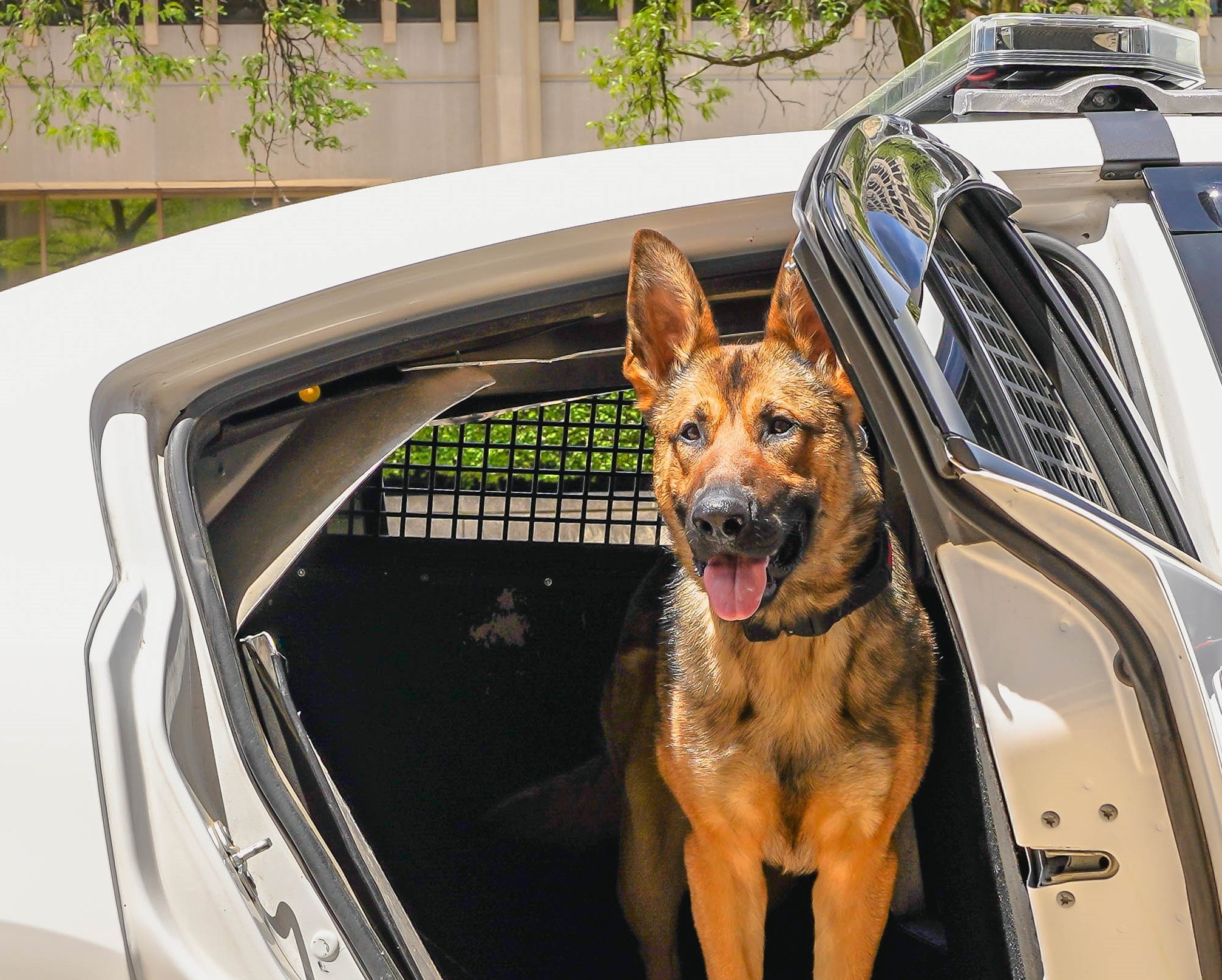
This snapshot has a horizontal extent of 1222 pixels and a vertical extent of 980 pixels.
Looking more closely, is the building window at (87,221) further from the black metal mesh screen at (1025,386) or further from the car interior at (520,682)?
the black metal mesh screen at (1025,386)

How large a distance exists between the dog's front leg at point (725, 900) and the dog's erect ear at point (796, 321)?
893 mm

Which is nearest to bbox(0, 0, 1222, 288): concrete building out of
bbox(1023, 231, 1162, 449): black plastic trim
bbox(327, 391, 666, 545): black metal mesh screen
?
bbox(327, 391, 666, 545): black metal mesh screen

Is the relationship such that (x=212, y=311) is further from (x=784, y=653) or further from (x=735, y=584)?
(x=784, y=653)

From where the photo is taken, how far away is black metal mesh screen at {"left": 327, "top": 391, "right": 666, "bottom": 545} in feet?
8.91

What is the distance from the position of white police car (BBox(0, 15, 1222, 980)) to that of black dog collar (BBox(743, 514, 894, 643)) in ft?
1.74

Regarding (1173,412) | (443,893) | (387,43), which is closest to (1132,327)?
(1173,412)

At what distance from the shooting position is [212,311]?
4.45ft

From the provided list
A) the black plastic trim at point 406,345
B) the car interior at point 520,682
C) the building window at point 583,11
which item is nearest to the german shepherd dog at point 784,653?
the car interior at point 520,682

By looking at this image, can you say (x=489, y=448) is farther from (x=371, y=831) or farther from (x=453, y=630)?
(x=371, y=831)

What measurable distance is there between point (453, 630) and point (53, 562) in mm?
1573

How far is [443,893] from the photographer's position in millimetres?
2701

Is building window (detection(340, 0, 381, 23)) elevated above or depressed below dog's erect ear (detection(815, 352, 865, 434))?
above

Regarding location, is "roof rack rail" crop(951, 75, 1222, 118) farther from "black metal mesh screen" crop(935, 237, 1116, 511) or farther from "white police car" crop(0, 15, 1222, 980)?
"black metal mesh screen" crop(935, 237, 1116, 511)

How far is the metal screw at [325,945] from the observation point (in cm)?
118
